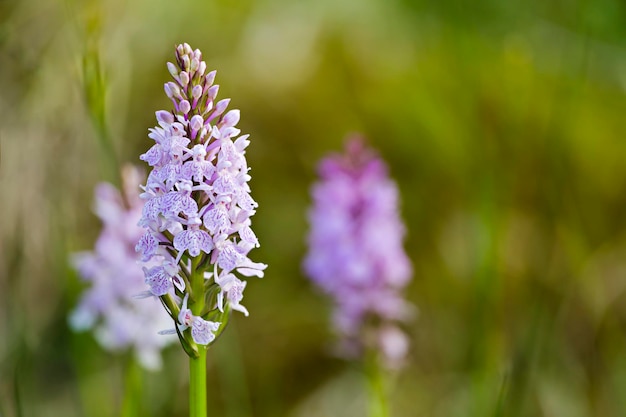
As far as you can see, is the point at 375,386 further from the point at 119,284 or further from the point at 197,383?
the point at 197,383

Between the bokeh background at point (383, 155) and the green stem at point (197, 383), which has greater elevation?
the bokeh background at point (383, 155)

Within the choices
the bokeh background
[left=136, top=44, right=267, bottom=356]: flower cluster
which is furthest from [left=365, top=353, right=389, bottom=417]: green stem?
[left=136, top=44, right=267, bottom=356]: flower cluster

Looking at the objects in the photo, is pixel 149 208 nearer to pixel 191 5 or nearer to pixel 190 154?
pixel 190 154

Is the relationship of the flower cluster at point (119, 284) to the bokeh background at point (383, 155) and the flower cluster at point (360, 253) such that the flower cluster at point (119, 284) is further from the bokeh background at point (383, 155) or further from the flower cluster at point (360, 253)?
the flower cluster at point (360, 253)

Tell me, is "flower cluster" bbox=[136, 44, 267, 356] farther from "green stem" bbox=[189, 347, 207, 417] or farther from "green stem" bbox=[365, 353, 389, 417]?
"green stem" bbox=[365, 353, 389, 417]

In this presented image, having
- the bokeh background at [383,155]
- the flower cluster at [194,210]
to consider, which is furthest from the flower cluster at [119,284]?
the flower cluster at [194,210]
